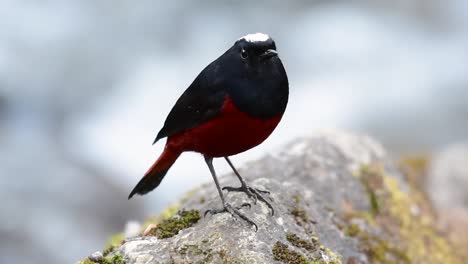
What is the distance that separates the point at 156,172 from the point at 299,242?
4.31ft

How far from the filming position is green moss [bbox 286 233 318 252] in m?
3.93

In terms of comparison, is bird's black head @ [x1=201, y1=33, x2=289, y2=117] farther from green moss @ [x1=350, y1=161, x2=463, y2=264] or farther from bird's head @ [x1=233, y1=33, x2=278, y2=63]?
green moss @ [x1=350, y1=161, x2=463, y2=264]

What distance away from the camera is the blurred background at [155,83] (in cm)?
1173

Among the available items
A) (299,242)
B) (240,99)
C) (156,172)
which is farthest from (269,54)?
(156,172)

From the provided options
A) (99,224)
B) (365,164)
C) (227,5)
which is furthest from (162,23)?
(365,164)

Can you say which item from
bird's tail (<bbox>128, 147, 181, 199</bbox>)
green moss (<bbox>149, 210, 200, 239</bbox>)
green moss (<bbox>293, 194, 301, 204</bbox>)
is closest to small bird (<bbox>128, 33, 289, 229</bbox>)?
green moss (<bbox>149, 210, 200, 239</bbox>)

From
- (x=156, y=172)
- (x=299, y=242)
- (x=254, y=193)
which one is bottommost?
(x=299, y=242)

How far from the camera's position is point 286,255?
12.2 ft

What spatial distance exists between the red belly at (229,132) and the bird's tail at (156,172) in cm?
43

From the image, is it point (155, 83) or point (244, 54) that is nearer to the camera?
point (244, 54)

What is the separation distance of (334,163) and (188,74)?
9697 millimetres

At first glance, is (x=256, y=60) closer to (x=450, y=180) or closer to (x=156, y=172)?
(x=156, y=172)

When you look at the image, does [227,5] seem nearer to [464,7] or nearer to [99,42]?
[99,42]

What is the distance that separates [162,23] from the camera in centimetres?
1630
